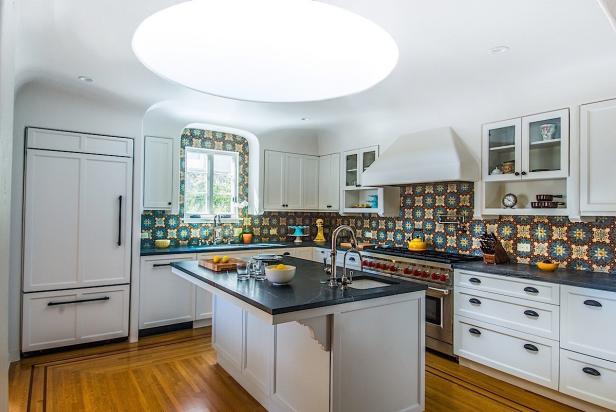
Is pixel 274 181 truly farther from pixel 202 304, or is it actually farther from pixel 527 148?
pixel 527 148

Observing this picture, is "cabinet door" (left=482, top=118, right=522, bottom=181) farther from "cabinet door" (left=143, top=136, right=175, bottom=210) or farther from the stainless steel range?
"cabinet door" (left=143, top=136, right=175, bottom=210)

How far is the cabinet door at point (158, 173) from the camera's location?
14.5ft

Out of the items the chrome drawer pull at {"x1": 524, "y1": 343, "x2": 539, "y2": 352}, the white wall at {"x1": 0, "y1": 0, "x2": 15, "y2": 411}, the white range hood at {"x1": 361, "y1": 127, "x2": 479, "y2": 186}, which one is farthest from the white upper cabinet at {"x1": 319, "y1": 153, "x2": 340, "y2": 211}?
the white wall at {"x1": 0, "y1": 0, "x2": 15, "y2": 411}

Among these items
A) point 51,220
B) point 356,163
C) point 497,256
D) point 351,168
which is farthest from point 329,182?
point 51,220

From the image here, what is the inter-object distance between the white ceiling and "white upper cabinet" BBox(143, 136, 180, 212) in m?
0.51

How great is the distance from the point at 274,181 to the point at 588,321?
12.7ft

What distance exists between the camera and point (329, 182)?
18.4 feet

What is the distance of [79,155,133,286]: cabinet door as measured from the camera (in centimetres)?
379

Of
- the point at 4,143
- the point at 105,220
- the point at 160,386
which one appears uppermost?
the point at 4,143

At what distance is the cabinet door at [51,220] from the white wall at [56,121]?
0.07 meters

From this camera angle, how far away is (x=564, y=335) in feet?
→ 9.05

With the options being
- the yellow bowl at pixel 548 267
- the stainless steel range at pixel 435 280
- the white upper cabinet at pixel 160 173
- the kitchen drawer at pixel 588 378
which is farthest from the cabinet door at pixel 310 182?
the kitchen drawer at pixel 588 378

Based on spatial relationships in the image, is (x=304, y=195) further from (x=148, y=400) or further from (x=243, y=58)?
(x=148, y=400)

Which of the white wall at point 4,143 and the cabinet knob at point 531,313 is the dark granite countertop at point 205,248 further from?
the white wall at point 4,143
